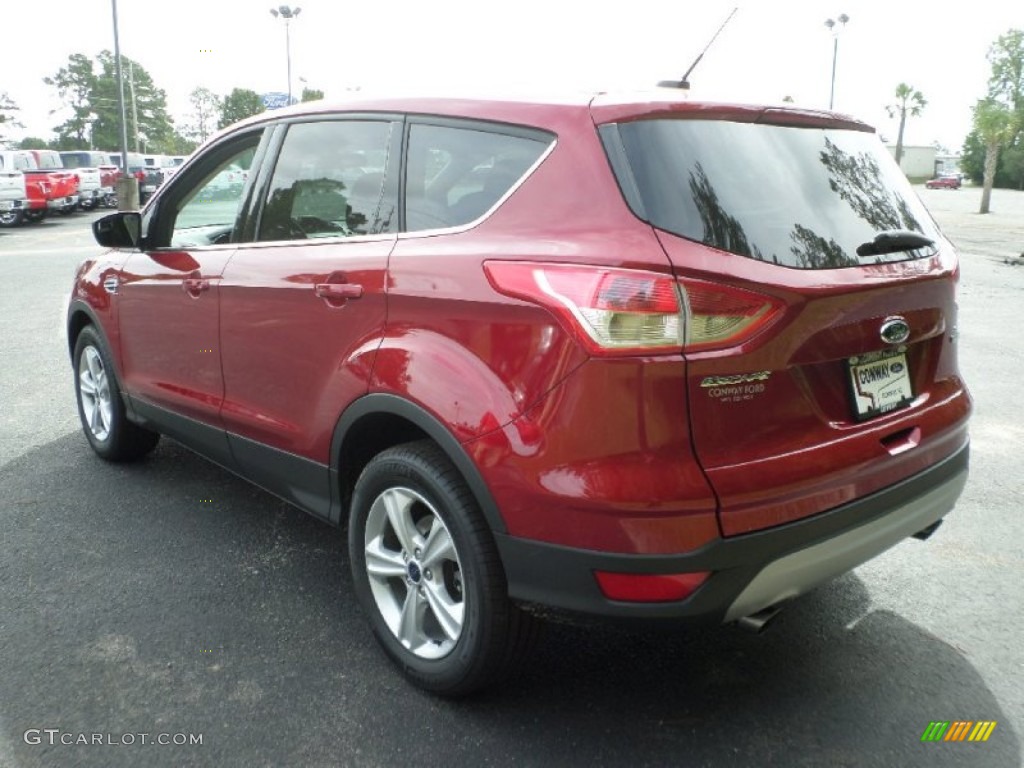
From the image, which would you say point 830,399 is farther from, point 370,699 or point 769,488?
point 370,699

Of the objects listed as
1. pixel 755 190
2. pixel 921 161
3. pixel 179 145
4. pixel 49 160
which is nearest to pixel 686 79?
pixel 755 190

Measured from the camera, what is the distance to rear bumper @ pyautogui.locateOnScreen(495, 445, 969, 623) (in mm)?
2271

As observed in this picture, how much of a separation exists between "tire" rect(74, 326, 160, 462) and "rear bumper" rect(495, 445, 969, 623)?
3.12 meters

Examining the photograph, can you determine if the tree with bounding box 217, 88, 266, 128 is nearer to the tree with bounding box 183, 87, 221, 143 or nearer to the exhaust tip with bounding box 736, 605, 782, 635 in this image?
the tree with bounding box 183, 87, 221, 143

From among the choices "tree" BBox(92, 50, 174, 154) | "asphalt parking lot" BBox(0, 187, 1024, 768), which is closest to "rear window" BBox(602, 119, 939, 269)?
"asphalt parking lot" BBox(0, 187, 1024, 768)

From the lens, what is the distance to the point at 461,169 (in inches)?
109

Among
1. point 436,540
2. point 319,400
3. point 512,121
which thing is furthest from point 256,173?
point 436,540

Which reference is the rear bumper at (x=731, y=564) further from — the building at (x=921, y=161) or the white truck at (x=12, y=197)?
the building at (x=921, y=161)

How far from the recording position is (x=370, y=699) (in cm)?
283

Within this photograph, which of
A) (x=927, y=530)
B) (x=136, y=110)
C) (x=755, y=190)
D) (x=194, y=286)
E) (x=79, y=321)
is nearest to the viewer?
(x=755, y=190)

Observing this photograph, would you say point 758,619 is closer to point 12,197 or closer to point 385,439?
point 385,439

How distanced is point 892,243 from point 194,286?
265 cm

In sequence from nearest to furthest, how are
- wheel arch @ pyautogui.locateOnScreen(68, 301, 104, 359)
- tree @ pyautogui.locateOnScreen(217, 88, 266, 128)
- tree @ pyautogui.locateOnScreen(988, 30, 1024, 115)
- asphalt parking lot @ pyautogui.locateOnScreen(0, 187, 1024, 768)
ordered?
asphalt parking lot @ pyautogui.locateOnScreen(0, 187, 1024, 768)
wheel arch @ pyautogui.locateOnScreen(68, 301, 104, 359)
tree @ pyautogui.locateOnScreen(988, 30, 1024, 115)
tree @ pyautogui.locateOnScreen(217, 88, 266, 128)

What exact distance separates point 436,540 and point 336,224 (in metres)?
1.15
